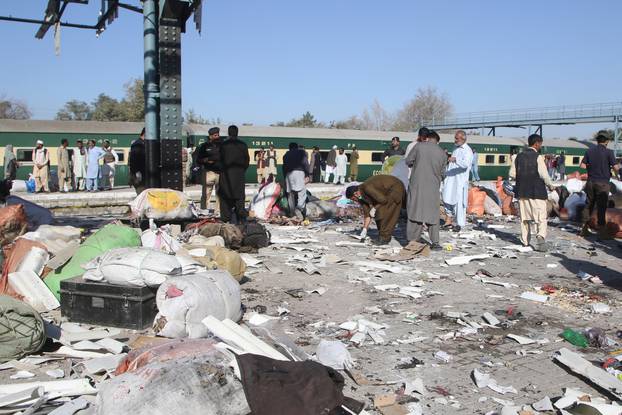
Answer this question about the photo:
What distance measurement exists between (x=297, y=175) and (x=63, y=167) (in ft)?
37.4

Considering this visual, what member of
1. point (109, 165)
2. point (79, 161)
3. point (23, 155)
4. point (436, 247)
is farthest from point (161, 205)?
point (23, 155)

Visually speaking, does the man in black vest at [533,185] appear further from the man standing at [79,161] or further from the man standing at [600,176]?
the man standing at [79,161]

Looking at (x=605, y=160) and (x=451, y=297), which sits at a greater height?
(x=605, y=160)

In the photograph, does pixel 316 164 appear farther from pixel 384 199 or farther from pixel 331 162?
pixel 384 199

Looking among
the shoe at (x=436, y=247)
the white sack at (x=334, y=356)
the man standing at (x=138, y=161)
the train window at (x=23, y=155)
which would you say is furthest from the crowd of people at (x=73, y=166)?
the white sack at (x=334, y=356)

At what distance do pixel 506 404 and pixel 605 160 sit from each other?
347 inches

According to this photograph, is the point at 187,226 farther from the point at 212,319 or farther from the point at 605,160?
the point at 605,160

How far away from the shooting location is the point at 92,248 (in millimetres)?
6031

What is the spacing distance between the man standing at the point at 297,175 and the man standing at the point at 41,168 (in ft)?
35.9

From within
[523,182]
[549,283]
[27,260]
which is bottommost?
[549,283]

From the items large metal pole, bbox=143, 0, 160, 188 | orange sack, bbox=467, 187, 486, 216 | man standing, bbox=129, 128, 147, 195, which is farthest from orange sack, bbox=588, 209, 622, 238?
man standing, bbox=129, 128, 147, 195

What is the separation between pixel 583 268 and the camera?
8219 mm

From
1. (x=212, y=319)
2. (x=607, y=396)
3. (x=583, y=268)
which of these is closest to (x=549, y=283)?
(x=583, y=268)

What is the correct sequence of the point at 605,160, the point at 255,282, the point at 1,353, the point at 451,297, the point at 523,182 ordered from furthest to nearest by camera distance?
the point at 605,160
the point at 523,182
the point at 255,282
the point at 451,297
the point at 1,353
